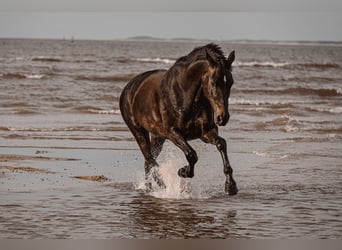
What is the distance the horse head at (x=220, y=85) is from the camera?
959 cm

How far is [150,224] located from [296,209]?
5.96 ft

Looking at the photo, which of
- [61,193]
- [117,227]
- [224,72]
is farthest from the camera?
[61,193]

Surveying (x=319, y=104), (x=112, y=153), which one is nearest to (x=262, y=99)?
(x=319, y=104)

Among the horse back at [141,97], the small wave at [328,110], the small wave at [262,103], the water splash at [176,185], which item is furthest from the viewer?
the small wave at [262,103]

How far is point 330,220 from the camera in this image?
9.02 metres

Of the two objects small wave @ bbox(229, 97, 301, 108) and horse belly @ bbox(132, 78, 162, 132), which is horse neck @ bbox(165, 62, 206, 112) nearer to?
horse belly @ bbox(132, 78, 162, 132)

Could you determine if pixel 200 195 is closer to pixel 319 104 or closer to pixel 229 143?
pixel 229 143

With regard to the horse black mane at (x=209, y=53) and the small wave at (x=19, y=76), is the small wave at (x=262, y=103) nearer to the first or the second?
the small wave at (x=19, y=76)

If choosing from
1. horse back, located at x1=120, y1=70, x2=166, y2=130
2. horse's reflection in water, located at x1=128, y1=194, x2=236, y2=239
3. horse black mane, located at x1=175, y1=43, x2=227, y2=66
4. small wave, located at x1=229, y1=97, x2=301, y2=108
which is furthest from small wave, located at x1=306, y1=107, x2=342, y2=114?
horse's reflection in water, located at x1=128, y1=194, x2=236, y2=239

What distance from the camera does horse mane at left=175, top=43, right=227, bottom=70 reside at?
9.70 metres

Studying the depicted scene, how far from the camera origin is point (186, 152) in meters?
10.1

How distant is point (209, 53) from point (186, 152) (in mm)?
1142

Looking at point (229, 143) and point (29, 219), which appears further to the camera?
point (229, 143)

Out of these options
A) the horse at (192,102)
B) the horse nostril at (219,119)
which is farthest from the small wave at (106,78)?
the horse nostril at (219,119)
